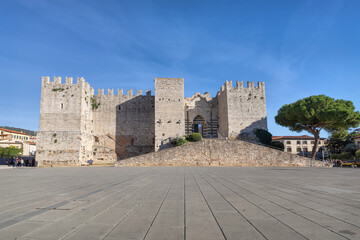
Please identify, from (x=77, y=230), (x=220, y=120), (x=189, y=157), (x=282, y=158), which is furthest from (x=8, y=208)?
(x=220, y=120)

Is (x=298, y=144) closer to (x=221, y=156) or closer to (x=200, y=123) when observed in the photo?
(x=200, y=123)

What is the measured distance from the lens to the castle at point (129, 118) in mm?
29969

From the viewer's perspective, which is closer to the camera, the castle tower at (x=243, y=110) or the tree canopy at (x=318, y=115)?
the tree canopy at (x=318, y=115)

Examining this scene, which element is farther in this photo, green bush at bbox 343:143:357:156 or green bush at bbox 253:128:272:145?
green bush at bbox 343:143:357:156

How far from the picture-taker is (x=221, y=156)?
25609 millimetres

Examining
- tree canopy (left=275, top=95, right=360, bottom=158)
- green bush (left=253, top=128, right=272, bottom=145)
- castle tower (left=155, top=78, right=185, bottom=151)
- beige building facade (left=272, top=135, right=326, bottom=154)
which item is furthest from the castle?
beige building facade (left=272, top=135, right=326, bottom=154)

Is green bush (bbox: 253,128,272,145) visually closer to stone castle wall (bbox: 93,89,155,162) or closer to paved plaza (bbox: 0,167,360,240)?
stone castle wall (bbox: 93,89,155,162)

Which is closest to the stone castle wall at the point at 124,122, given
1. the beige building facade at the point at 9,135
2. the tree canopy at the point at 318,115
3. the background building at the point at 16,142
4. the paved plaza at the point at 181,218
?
the tree canopy at the point at 318,115

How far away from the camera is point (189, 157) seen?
25.5 metres

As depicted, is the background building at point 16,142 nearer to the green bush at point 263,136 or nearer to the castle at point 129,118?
the castle at point 129,118

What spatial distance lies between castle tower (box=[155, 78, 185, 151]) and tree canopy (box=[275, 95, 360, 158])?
13.7 m

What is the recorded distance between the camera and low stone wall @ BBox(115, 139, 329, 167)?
2455cm

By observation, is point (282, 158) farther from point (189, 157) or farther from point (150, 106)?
point (150, 106)

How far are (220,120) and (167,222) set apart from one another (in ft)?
106
